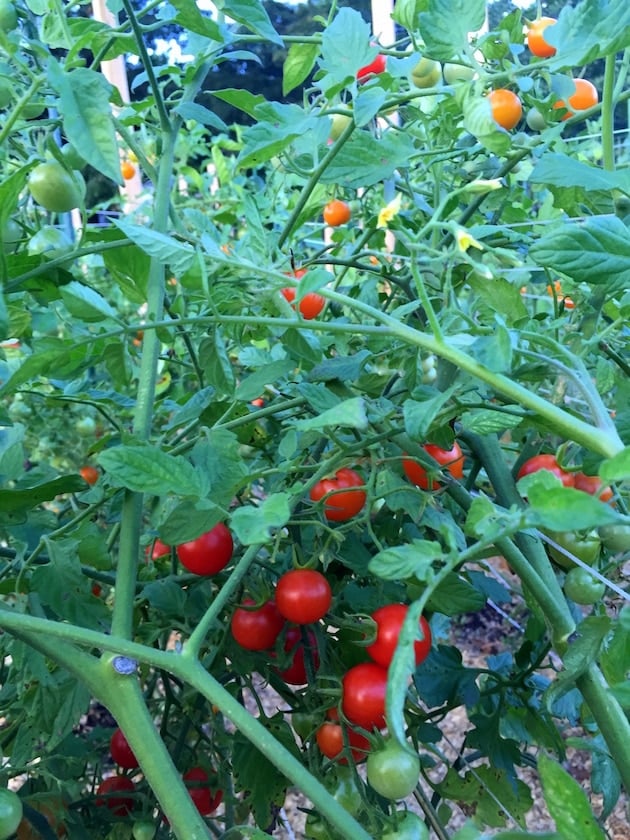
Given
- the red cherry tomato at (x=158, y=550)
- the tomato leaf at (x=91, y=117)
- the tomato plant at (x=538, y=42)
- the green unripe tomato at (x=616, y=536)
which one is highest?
the tomato leaf at (x=91, y=117)

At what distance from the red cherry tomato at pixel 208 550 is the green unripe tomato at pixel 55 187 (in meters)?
0.25

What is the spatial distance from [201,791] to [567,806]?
0.44m

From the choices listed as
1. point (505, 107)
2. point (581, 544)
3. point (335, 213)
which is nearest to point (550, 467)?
point (581, 544)

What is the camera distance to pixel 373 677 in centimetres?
46

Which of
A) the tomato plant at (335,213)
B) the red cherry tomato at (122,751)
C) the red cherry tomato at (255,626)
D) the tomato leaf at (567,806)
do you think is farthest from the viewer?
the tomato plant at (335,213)

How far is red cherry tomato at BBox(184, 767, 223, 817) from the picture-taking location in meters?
0.66

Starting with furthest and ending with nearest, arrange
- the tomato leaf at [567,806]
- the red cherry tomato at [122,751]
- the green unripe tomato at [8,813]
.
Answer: the red cherry tomato at [122,751] < the green unripe tomato at [8,813] < the tomato leaf at [567,806]

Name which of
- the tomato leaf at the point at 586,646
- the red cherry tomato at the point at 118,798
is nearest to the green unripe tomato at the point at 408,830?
the tomato leaf at the point at 586,646

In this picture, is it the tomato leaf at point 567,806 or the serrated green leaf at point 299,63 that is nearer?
the tomato leaf at point 567,806

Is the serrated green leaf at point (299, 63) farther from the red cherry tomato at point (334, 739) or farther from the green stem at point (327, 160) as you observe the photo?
the red cherry tomato at point (334, 739)

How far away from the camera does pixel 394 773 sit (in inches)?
16.4

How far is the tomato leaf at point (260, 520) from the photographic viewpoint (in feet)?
1.15

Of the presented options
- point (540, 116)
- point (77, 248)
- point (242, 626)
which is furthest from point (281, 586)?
point (540, 116)

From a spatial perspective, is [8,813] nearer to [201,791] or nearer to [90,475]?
[201,791]
